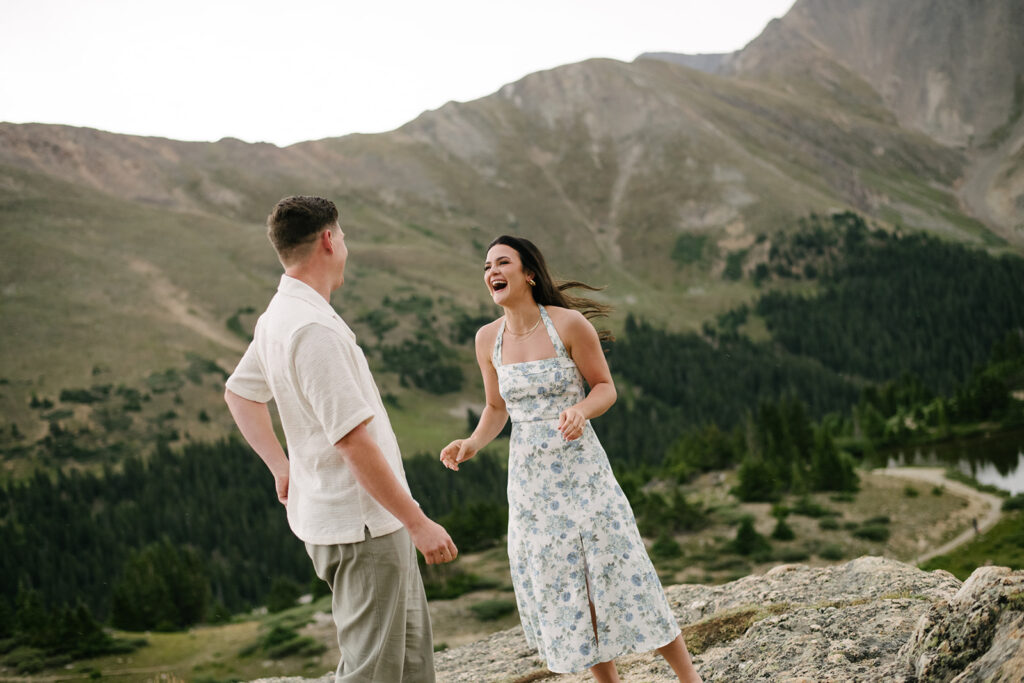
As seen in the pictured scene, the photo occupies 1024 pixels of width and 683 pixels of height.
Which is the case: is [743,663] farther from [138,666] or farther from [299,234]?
[138,666]

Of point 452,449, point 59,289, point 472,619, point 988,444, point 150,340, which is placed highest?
point 59,289

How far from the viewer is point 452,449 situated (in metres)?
6.74

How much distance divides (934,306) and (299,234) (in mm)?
214118

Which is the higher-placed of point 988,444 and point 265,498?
point 265,498

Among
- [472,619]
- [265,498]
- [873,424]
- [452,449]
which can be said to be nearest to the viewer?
[452,449]

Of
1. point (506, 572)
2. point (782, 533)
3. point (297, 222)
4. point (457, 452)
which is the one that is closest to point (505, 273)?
point (457, 452)

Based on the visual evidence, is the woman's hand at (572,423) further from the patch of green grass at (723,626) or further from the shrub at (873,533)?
the shrub at (873,533)

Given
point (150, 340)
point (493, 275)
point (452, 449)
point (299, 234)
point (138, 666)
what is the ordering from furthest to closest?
point (150, 340)
point (138, 666)
point (452, 449)
point (493, 275)
point (299, 234)

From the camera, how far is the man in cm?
457

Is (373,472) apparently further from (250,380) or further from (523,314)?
(523,314)

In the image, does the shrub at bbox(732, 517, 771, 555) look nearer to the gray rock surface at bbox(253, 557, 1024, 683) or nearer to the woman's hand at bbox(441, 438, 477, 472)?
the gray rock surface at bbox(253, 557, 1024, 683)

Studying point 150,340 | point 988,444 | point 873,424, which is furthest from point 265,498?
point 988,444

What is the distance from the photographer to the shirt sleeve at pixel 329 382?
4539mm

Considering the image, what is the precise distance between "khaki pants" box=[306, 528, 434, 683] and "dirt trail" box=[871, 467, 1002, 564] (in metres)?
64.9
